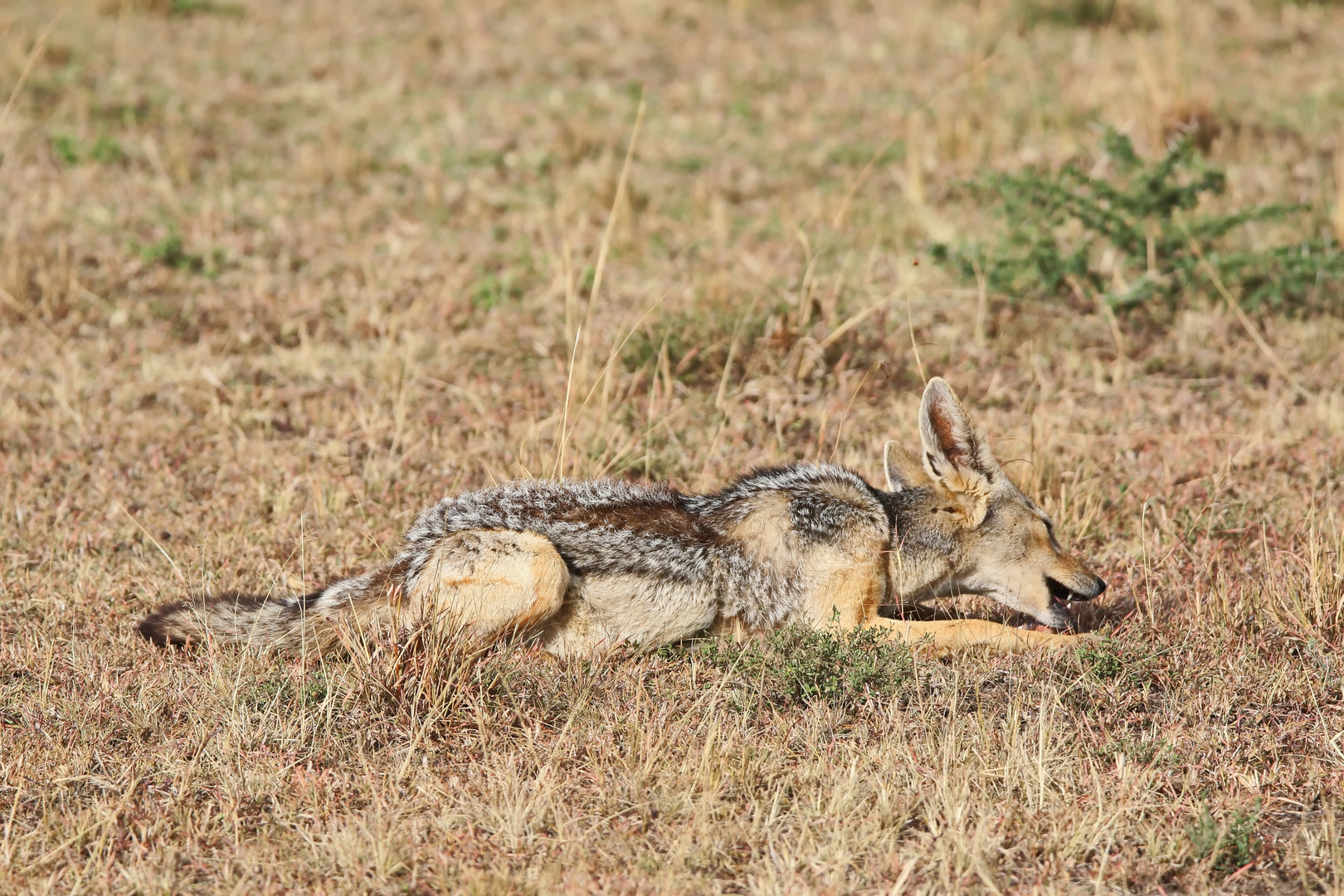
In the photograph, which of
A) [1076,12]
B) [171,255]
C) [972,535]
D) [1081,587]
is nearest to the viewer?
[1081,587]

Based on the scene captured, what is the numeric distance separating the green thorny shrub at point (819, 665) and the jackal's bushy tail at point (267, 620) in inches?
54.8

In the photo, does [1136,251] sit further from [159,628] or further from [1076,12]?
[159,628]

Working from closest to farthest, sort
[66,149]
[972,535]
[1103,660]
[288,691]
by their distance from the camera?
[288,691] < [1103,660] < [972,535] < [66,149]

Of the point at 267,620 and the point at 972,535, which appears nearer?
the point at 267,620

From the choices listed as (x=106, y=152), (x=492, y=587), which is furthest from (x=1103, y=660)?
(x=106, y=152)

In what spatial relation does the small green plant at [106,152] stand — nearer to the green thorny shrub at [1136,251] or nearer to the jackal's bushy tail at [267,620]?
the green thorny shrub at [1136,251]

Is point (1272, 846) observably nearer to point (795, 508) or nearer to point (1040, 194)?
point (795, 508)

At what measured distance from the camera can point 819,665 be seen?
5340 millimetres

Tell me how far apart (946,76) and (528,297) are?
618 cm

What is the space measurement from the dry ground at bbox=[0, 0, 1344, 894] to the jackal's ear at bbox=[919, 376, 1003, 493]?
532mm

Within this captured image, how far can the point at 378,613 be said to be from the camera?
17.9 ft

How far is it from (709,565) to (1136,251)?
17.4 feet

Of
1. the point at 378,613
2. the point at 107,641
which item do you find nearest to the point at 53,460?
the point at 107,641

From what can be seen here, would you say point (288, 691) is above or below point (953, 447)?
below
